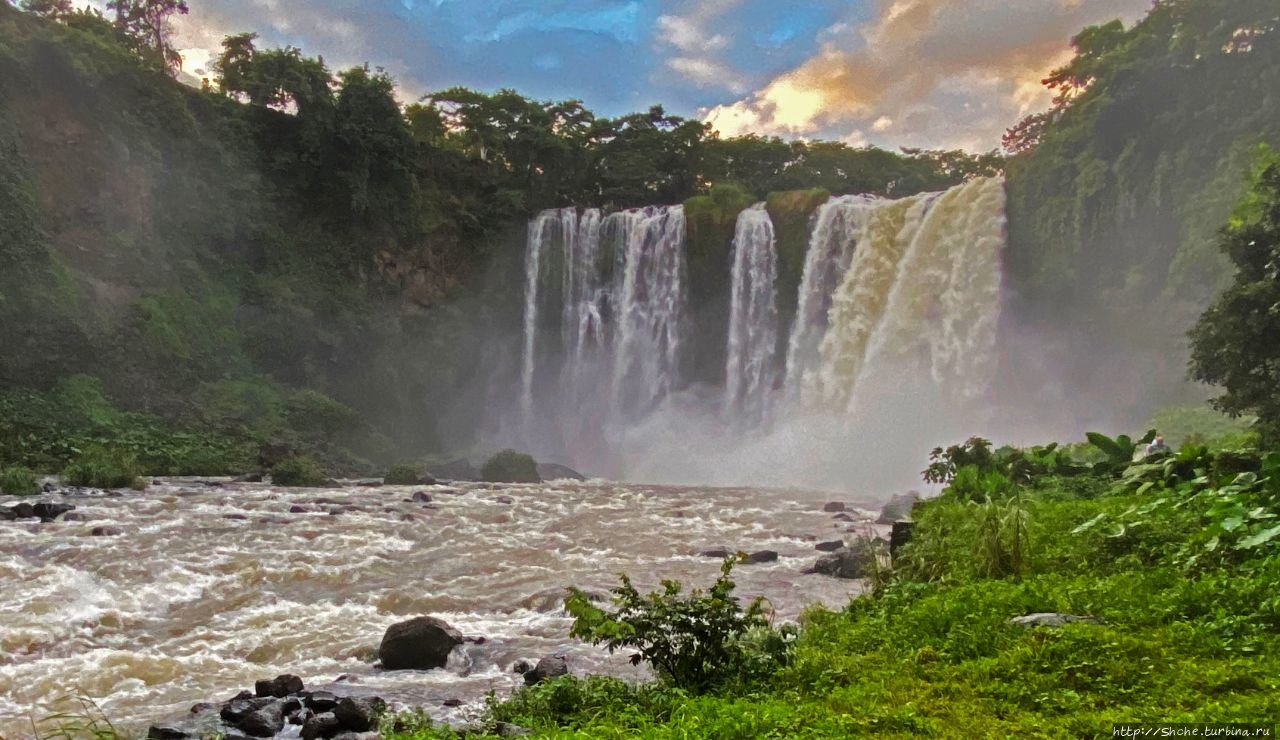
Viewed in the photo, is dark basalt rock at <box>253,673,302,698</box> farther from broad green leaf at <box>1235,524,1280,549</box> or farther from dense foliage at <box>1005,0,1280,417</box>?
dense foliage at <box>1005,0,1280,417</box>

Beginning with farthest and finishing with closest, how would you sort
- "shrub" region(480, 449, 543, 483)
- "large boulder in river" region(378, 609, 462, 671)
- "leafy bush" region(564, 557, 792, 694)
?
"shrub" region(480, 449, 543, 483), "large boulder in river" region(378, 609, 462, 671), "leafy bush" region(564, 557, 792, 694)

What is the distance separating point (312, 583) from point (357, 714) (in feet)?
17.2

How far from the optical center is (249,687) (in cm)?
655

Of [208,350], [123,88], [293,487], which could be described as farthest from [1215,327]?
[123,88]

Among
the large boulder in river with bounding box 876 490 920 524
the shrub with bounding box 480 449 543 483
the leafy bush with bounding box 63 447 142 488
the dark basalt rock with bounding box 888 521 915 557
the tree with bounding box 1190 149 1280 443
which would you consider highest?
the tree with bounding box 1190 149 1280 443

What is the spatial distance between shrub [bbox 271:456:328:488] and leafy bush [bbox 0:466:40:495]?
5.76 metres

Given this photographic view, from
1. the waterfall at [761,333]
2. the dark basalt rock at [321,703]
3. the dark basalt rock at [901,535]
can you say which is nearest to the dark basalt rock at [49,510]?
the dark basalt rock at [321,703]

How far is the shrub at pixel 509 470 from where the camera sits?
1011 inches

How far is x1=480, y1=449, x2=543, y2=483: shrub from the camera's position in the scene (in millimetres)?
25672

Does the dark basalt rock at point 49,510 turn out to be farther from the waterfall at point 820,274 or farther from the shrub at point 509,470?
the waterfall at point 820,274

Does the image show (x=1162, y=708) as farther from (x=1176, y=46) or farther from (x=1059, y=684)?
(x=1176, y=46)

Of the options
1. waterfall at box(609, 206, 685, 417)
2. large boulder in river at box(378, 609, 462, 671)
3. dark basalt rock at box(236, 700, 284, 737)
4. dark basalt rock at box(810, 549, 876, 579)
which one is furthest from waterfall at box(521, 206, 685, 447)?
dark basalt rock at box(236, 700, 284, 737)

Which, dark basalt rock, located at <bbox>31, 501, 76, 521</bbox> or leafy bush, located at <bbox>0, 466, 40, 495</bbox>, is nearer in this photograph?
dark basalt rock, located at <bbox>31, 501, 76, 521</bbox>

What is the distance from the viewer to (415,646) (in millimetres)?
7195
